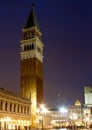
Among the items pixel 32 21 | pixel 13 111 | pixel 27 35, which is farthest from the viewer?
pixel 32 21

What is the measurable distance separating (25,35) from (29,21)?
5988mm

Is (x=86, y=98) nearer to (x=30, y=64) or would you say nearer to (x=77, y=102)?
(x=77, y=102)

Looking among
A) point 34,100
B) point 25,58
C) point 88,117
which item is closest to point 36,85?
point 34,100

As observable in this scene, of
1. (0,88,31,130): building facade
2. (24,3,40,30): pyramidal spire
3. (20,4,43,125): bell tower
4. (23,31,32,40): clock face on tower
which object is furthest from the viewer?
(24,3,40,30): pyramidal spire

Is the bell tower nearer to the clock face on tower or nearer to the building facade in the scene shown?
the clock face on tower

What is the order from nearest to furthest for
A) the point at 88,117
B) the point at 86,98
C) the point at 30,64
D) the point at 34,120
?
1. the point at 34,120
2. the point at 30,64
3. the point at 88,117
4. the point at 86,98

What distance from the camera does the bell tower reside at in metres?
84.8

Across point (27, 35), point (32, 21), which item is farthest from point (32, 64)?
point (32, 21)

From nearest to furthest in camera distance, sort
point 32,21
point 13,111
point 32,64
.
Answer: point 13,111 < point 32,64 < point 32,21

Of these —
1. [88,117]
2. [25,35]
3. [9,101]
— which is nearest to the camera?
[9,101]

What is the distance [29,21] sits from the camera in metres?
97.1

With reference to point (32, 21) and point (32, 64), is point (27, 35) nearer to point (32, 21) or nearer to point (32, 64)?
point (32, 21)

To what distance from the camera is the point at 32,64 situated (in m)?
88.2

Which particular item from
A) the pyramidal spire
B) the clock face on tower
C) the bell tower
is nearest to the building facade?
the bell tower
